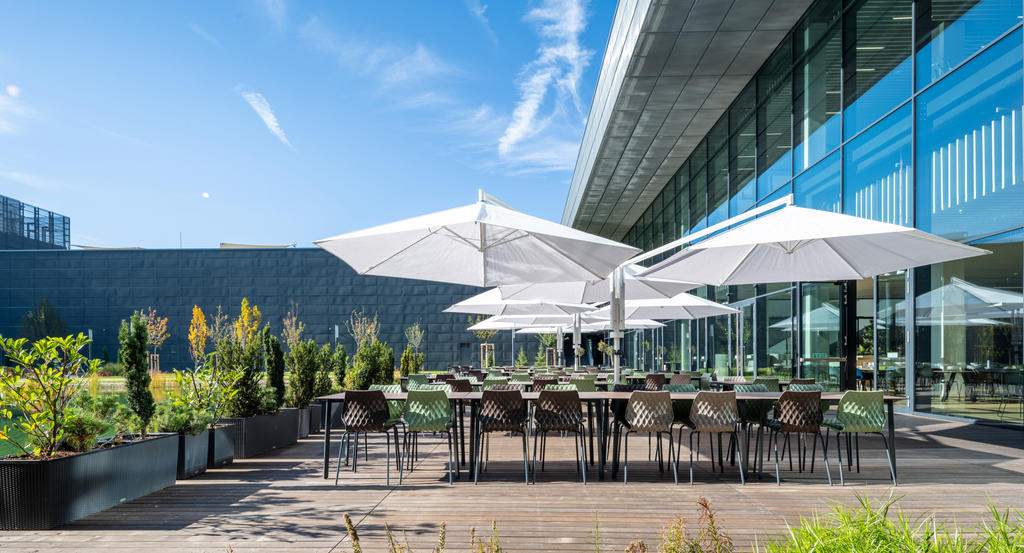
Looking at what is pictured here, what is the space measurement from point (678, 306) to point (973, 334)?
418cm

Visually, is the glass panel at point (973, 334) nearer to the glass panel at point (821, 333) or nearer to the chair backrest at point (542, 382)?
the glass panel at point (821, 333)

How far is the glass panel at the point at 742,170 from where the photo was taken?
14816 millimetres

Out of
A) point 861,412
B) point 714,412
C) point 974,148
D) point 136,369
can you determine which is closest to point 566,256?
point 714,412

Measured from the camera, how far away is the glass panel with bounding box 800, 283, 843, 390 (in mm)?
11406

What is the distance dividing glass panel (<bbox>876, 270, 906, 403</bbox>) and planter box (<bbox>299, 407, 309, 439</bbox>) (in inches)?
330

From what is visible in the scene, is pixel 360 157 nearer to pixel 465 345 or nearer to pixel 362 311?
pixel 362 311

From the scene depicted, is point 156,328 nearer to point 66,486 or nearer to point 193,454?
point 193,454

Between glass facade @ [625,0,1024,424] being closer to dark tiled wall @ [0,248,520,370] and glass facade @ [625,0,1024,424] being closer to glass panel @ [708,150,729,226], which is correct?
glass panel @ [708,150,729,226]

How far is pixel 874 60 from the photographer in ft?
33.8

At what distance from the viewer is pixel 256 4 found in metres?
20.8

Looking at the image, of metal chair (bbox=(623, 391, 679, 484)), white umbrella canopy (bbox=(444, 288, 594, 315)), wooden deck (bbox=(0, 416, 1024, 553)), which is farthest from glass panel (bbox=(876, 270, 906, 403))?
metal chair (bbox=(623, 391, 679, 484))

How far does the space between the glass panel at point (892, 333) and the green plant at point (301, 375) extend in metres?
8.38

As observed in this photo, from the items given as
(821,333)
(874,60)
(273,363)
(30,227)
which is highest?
(30,227)

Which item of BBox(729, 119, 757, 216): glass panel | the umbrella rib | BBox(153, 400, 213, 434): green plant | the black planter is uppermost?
BBox(729, 119, 757, 216): glass panel
